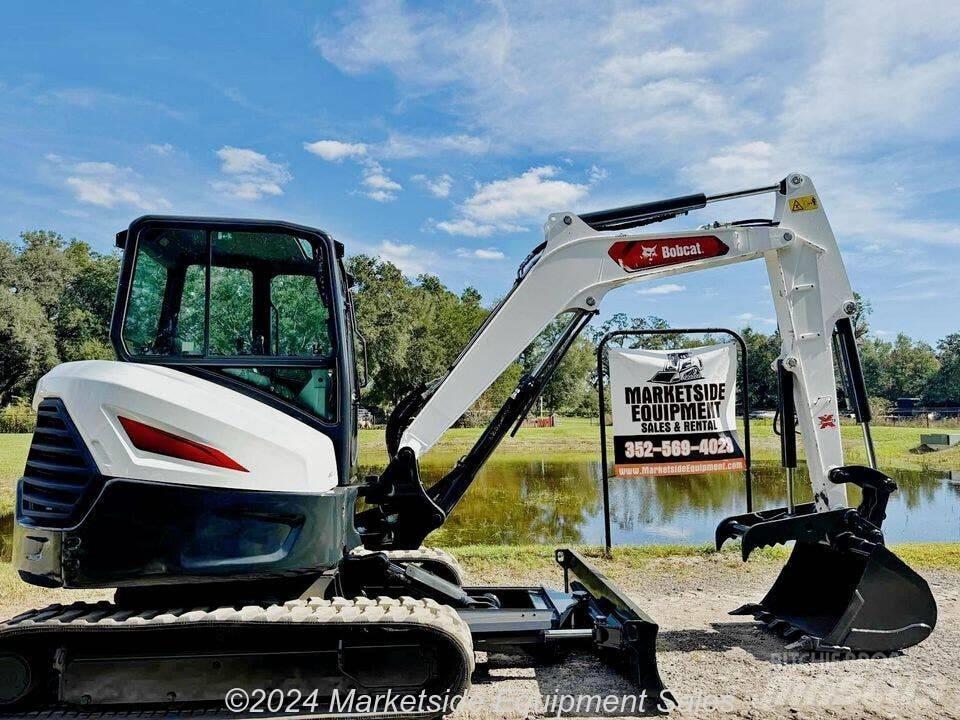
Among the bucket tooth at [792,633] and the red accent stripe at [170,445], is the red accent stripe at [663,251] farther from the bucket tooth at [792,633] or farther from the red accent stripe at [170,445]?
the red accent stripe at [170,445]

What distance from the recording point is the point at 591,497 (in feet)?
50.8

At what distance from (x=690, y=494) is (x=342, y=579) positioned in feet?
39.4

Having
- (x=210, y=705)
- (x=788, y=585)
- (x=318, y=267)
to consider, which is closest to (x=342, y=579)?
(x=210, y=705)

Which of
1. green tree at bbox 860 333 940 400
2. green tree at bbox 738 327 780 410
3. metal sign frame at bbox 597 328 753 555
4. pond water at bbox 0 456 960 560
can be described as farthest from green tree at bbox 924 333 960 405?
metal sign frame at bbox 597 328 753 555

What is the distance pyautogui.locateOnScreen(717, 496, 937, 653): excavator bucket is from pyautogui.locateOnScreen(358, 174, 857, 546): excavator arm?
32 centimetres

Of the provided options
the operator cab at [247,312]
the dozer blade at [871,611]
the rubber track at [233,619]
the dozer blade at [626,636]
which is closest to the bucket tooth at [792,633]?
the dozer blade at [871,611]

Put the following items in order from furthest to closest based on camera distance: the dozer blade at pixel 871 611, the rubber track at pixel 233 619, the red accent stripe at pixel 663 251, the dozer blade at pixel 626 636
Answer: the red accent stripe at pixel 663 251, the dozer blade at pixel 871 611, the dozer blade at pixel 626 636, the rubber track at pixel 233 619

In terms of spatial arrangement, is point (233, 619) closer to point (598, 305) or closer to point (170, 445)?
point (170, 445)

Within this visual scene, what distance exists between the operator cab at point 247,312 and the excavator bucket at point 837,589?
308 cm

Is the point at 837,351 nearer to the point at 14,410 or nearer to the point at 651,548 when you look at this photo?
the point at 651,548

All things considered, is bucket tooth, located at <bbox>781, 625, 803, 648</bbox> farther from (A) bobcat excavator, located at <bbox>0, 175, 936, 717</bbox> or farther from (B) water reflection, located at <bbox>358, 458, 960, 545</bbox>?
(B) water reflection, located at <bbox>358, 458, 960, 545</bbox>

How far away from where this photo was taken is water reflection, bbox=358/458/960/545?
1147 cm

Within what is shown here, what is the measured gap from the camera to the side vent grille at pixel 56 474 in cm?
372

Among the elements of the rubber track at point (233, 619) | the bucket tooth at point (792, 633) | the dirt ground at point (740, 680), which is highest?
the rubber track at point (233, 619)
